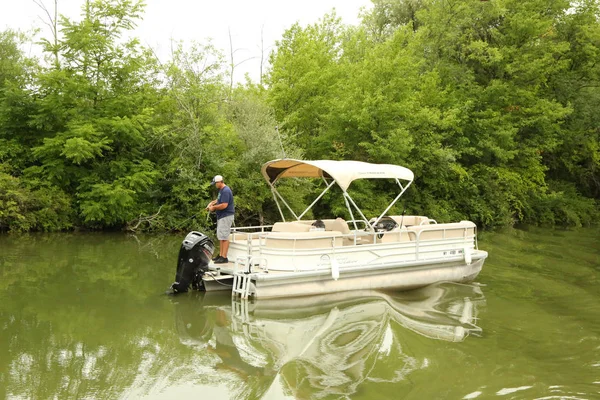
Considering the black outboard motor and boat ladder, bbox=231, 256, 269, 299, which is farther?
the black outboard motor

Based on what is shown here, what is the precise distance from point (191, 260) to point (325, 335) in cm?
346

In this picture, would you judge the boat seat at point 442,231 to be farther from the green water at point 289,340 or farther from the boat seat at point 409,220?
the green water at point 289,340

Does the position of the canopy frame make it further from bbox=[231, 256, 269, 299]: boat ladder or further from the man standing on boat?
bbox=[231, 256, 269, 299]: boat ladder

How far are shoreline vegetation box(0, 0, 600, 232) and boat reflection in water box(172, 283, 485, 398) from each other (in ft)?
31.9

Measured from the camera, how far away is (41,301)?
9539 mm

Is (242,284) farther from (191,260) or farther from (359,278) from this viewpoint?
(359,278)

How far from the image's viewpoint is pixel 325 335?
791 centimetres

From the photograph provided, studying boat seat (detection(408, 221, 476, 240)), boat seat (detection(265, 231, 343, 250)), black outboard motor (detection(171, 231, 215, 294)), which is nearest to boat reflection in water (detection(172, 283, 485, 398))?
black outboard motor (detection(171, 231, 215, 294))

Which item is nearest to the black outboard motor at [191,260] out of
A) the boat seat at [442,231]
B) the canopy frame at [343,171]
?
the canopy frame at [343,171]

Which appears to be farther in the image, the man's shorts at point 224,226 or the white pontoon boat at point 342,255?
the man's shorts at point 224,226

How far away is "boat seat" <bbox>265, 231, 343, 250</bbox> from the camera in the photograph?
9.77m

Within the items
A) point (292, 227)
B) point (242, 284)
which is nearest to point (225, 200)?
point (292, 227)

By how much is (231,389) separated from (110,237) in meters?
14.2

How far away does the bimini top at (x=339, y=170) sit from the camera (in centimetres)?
1041
